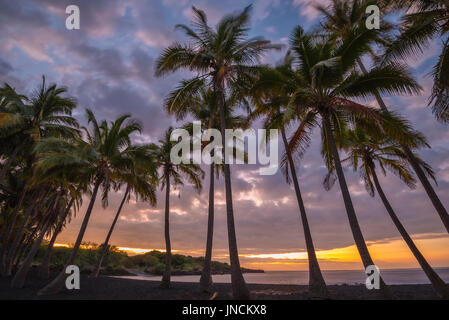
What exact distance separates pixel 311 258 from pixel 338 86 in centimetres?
791

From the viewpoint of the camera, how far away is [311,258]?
11.1 m

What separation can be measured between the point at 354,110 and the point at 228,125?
28.4ft

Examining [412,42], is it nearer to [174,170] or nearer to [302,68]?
[302,68]

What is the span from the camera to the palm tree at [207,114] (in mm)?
13006

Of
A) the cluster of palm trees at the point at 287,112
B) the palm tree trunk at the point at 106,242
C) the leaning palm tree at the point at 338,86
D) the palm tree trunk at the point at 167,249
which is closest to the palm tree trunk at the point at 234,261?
the cluster of palm trees at the point at 287,112

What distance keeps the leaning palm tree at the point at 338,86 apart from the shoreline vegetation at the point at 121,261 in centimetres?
2835

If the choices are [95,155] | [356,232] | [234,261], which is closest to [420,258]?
[356,232]

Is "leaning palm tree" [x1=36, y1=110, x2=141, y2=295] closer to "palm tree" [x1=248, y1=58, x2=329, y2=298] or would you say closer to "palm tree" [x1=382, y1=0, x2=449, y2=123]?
"palm tree" [x1=248, y1=58, x2=329, y2=298]

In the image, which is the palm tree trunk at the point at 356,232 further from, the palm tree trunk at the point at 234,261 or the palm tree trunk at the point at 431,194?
the palm tree trunk at the point at 234,261

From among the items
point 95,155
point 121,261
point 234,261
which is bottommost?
point 121,261

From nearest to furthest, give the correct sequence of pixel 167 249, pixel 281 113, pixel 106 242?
pixel 281 113 < pixel 167 249 < pixel 106 242

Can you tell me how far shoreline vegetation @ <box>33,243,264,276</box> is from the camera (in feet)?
114

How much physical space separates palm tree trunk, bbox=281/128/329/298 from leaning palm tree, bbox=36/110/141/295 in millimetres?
9359

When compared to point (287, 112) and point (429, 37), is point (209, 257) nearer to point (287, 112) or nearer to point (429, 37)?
point (287, 112)
